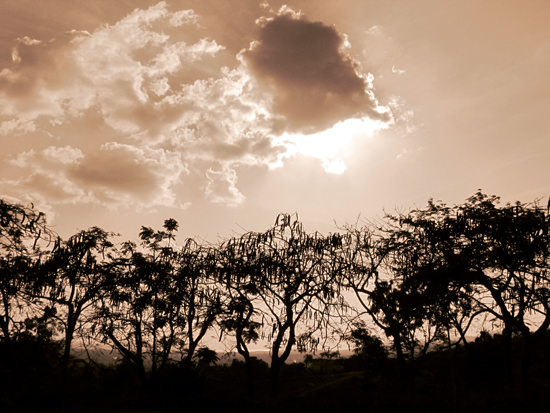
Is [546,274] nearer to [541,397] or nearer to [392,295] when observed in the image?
[541,397]

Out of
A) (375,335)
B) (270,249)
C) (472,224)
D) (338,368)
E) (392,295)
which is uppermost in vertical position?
(472,224)

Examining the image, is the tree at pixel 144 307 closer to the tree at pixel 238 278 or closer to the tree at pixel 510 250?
the tree at pixel 238 278

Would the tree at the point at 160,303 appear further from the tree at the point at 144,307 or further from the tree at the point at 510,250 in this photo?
the tree at the point at 510,250

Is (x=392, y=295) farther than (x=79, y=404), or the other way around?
(x=392, y=295)

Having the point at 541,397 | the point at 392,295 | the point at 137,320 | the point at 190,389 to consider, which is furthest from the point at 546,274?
the point at 137,320

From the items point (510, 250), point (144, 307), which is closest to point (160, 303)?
point (144, 307)

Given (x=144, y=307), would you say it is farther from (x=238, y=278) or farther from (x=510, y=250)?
(x=510, y=250)

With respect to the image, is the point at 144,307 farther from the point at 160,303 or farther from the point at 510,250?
the point at 510,250

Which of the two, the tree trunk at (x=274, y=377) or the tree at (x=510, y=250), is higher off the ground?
the tree at (x=510, y=250)

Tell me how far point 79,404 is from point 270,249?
7.71 m

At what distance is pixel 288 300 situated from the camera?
1177 cm

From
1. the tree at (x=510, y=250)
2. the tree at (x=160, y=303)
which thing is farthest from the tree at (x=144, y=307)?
the tree at (x=510, y=250)

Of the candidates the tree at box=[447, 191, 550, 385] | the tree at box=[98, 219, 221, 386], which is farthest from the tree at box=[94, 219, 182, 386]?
the tree at box=[447, 191, 550, 385]

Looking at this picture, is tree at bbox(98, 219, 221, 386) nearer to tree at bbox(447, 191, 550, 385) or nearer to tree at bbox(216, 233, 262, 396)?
tree at bbox(216, 233, 262, 396)
